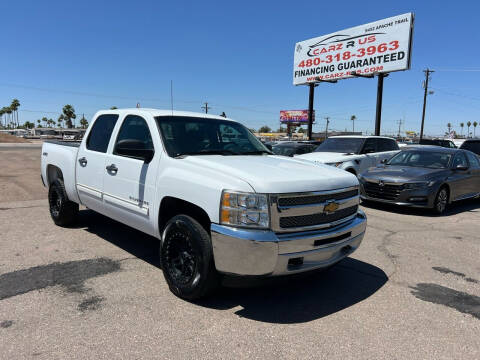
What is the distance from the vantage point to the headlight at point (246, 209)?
3010mm

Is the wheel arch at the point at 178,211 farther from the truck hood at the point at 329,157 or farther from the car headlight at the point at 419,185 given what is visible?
the truck hood at the point at 329,157

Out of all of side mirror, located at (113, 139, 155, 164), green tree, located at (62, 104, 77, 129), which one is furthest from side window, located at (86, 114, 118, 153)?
green tree, located at (62, 104, 77, 129)

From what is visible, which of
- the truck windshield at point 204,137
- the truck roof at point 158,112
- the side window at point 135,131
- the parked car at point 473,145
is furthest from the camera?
the parked car at point 473,145

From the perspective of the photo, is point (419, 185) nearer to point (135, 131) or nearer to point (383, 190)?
point (383, 190)

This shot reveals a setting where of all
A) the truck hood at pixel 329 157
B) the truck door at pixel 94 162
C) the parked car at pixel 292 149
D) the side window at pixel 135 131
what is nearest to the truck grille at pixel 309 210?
the side window at pixel 135 131

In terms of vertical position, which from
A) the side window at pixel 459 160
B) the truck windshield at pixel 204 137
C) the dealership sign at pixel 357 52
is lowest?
the side window at pixel 459 160

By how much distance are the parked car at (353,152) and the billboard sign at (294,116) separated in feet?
240

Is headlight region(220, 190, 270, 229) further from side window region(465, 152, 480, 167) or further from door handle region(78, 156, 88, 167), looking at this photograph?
side window region(465, 152, 480, 167)

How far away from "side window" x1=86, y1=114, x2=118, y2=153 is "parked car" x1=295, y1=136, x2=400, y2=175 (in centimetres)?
605

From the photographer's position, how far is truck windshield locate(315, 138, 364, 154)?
434 inches

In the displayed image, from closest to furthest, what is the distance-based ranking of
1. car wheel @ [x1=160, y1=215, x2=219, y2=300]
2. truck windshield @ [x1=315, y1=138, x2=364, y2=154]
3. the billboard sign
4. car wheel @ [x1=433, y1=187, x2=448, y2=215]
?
car wheel @ [x1=160, y1=215, x2=219, y2=300], car wheel @ [x1=433, y1=187, x2=448, y2=215], truck windshield @ [x1=315, y1=138, x2=364, y2=154], the billboard sign

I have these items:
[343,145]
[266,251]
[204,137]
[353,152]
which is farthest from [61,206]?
[343,145]

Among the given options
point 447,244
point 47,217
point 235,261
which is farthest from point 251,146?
point 47,217

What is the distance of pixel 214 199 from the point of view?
3.11 m
